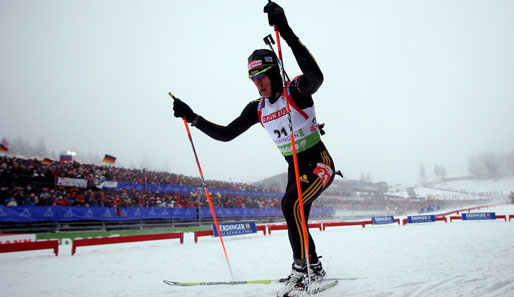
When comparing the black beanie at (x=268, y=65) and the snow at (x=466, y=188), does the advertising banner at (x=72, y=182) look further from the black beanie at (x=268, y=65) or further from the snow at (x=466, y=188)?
the snow at (x=466, y=188)

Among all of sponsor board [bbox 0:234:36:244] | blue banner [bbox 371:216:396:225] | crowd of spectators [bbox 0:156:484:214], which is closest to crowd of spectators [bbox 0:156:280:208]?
crowd of spectators [bbox 0:156:484:214]

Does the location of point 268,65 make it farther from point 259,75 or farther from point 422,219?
point 422,219

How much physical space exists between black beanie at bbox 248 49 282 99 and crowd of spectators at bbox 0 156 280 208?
17.1 metres

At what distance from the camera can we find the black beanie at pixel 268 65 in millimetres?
2771

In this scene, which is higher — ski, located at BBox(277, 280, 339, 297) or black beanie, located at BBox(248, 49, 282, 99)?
black beanie, located at BBox(248, 49, 282, 99)

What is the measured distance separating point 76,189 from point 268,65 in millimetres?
18733

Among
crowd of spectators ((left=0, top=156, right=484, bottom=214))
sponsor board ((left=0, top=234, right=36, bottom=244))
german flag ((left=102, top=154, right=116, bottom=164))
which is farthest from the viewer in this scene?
german flag ((left=102, top=154, right=116, bottom=164))

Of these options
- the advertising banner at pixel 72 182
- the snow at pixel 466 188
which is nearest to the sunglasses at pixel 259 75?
the advertising banner at pixel 72 182

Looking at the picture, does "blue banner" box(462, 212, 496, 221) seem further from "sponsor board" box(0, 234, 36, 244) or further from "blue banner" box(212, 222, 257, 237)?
"sponsor board" box(0, 234, 36, 244)

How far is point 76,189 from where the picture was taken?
663 inches

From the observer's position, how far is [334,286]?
2895mm

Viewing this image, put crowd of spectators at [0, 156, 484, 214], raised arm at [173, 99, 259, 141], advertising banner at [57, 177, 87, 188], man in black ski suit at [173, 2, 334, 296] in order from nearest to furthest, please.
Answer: man in black ski suit at [173, 2, 334, 296] → raised arm at [173, 99, 259, 141] → crowd of spectators at [0, 156, 484, 214] → advertising banner at [57, 177, 87, 188]

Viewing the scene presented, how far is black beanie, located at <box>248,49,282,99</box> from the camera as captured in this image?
2771 millimetres

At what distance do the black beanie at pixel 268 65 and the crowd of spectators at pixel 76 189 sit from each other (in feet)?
56.2
